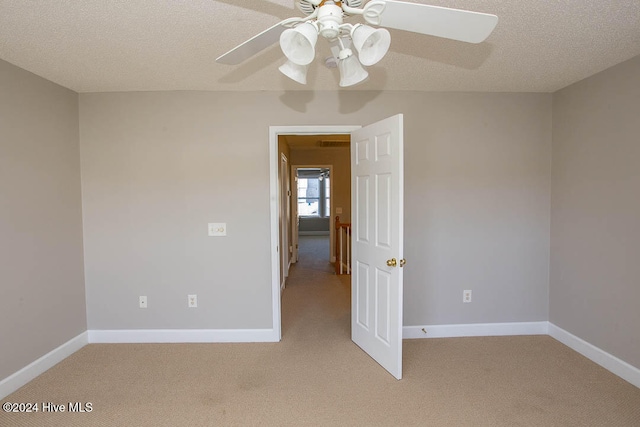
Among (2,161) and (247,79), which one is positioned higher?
(247,79)

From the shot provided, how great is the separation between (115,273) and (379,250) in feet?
8.18

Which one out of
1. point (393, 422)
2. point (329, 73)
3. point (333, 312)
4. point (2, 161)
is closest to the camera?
point (393, 422)

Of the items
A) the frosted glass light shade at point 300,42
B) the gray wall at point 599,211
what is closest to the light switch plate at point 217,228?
the frosted glass light shade at point 300,42

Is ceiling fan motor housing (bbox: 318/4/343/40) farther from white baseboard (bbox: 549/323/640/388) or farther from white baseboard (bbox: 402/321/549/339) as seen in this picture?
white baseboard (bbox: 549/323/640/388)

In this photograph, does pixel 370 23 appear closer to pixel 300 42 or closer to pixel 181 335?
pixel 300 42

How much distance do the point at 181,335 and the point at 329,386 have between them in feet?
5.18

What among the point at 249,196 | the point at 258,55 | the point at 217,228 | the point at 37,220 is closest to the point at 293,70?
the point at 258,55

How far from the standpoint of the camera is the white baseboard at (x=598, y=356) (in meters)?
2.39

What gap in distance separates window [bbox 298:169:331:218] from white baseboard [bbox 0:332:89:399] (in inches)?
380

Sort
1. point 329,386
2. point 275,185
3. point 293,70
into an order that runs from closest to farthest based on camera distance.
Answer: point 293,70 → point 329,386 → point 275,185

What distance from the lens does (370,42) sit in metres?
1.21

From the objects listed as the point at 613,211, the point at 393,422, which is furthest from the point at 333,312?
the point at 613,211

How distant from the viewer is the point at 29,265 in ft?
8.16

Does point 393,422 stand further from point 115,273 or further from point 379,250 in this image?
point 115,273
